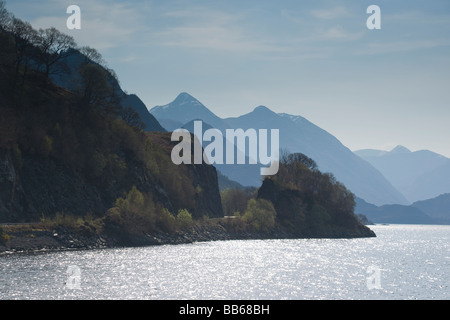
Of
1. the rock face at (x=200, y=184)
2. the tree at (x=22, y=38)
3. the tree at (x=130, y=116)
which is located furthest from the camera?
the rock face at (x=200, y=184)

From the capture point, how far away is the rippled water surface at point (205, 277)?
5500 cm

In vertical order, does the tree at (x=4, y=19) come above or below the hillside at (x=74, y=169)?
above

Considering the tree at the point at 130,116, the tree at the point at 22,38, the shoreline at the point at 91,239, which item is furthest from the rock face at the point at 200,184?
the tree at the point at 22,38

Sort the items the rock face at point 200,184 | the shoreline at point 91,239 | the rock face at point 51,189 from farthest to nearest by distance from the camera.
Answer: the rock face at point 200,184, the rock face at point 51,189, the shoreline at point 91,239

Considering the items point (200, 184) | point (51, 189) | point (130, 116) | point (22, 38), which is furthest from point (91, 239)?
point (200, 184)

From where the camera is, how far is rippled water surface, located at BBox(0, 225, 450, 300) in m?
55.0

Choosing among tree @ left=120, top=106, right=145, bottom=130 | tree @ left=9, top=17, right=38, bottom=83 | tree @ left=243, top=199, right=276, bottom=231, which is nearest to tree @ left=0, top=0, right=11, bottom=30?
tree @ left=9, top=17, right=38, bottom=83

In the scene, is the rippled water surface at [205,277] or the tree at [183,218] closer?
the rippled water surface at [205,277]

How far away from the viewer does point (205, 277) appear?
7012 centimetres

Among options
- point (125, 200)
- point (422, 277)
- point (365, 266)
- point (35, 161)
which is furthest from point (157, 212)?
point (422, 277)

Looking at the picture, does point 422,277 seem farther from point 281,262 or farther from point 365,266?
point 281,262

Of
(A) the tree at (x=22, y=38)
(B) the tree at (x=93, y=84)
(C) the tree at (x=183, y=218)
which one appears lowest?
(C) the tree at (x=183, y=218)

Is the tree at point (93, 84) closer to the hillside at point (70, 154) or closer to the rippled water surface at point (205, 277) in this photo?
the hillside at point (70, 154)

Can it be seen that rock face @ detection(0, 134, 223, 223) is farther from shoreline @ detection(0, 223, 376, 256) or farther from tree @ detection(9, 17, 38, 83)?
tree @ detection(9, 17, 38, 83)
